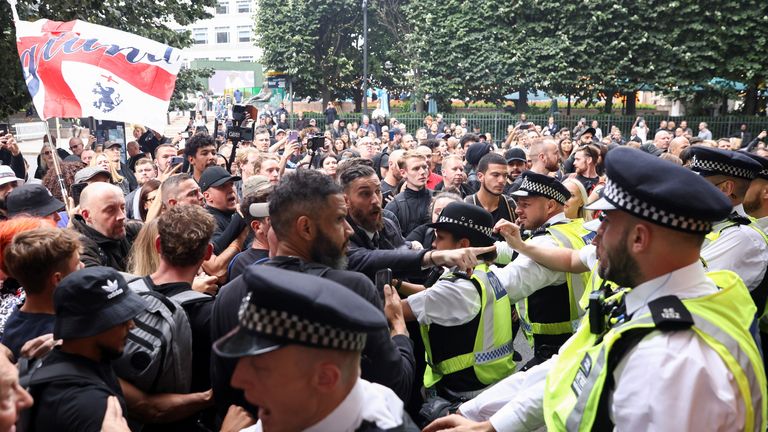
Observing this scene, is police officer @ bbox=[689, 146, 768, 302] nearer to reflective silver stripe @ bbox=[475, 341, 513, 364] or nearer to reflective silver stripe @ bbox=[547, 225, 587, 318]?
reflective silver stripe @ bbox=[547, 225, 587, 318]

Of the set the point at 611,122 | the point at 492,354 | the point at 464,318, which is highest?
the point at 611,122

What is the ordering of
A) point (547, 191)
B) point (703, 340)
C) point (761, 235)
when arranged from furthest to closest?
1. point (547, 191)
2. point (761, 235)
3. point (703, 340)

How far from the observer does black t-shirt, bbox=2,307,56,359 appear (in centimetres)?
294

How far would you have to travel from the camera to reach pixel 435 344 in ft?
12.1

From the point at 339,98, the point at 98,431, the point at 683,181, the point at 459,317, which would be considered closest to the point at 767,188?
the point at 459,317

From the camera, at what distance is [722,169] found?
4.24m

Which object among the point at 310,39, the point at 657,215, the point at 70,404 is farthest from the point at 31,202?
the point at 310,39

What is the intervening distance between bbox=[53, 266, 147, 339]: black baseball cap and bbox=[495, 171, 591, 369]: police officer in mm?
2012

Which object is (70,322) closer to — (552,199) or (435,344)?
(435,344)

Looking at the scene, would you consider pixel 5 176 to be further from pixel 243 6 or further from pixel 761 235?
pixel 243 6

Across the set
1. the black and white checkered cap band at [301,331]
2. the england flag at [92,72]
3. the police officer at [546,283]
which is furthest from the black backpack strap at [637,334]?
the england flag at [92,72]

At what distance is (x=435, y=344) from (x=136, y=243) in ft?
6.13

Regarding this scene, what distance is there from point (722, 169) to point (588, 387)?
2651 mm

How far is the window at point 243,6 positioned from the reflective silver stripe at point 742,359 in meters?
74.0
